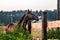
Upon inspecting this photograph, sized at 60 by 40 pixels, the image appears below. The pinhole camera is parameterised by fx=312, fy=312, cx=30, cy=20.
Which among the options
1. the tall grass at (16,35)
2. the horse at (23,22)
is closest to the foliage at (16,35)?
the tall grass at (16,35)

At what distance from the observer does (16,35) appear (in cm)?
547

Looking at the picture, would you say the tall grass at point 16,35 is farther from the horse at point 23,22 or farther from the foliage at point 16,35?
the horse at point 23,22

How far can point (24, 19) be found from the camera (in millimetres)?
6906

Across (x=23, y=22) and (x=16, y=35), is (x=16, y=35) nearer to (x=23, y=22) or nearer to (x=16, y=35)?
(x=16, y=35)

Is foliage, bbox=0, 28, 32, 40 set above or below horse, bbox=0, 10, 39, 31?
below

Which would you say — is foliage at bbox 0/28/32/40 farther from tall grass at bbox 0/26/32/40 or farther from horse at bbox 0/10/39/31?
horse at bbox 0/10/39/31

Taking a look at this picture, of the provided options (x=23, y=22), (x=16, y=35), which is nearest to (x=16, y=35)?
(x=16, y=35)

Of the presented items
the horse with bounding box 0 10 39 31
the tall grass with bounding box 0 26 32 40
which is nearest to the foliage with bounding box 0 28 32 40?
the tall grass with bounding box 0 26 32 40

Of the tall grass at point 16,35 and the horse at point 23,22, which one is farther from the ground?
the horse at point 23,22

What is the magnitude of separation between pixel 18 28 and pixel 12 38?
3.03ft

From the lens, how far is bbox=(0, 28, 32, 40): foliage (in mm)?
5089

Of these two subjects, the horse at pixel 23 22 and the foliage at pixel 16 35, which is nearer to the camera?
the foliage at pixel 16 35

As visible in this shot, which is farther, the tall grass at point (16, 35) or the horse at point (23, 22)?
the horse at point (23, 22)

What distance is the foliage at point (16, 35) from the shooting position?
509 centimetres
